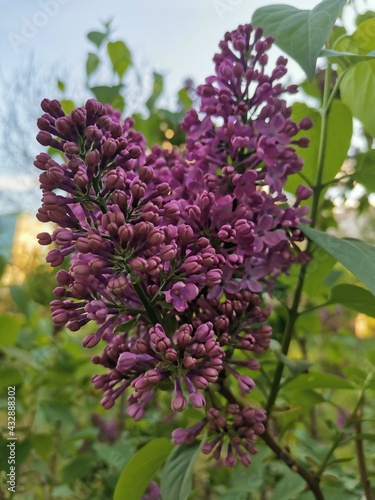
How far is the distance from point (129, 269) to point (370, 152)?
1.07ft

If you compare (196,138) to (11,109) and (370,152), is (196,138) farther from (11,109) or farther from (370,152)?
(11,109)

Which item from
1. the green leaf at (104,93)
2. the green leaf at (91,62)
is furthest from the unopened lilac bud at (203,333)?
the green leaf at (91,62)

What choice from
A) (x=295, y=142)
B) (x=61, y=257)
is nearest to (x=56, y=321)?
(x=61, y=257)

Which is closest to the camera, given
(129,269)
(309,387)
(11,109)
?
(129,269)

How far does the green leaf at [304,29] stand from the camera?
0.43m

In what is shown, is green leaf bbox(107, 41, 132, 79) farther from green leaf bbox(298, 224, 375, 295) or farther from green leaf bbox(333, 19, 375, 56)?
green leaf bbox(298, 224, 375, 295)

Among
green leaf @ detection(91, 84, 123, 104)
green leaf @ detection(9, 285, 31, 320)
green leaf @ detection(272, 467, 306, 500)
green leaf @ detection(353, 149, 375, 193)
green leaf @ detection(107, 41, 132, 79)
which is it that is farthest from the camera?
green leaf @ detection(9, 285, 31, 320)

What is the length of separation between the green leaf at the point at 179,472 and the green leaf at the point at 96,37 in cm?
65

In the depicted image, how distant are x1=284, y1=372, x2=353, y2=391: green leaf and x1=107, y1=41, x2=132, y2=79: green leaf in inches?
23.3

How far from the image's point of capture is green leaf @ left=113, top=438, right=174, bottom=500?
1.83 feet

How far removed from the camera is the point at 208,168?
0.53 meters

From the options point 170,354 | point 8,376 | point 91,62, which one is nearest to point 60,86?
point 91,62

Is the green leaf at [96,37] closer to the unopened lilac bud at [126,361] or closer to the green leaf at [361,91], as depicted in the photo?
the green leaf at [361,91]

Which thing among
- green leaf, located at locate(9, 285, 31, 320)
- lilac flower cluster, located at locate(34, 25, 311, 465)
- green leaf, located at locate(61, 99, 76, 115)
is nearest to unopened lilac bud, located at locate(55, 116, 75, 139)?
lilac flower cluster, located at locate(34, 25, 311, 465)
